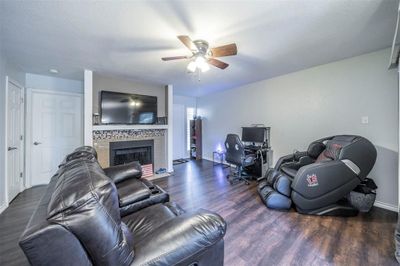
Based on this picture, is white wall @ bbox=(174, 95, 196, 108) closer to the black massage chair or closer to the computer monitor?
the computer monitor

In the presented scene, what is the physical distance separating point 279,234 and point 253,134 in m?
2.52

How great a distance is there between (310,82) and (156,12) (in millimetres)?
3042

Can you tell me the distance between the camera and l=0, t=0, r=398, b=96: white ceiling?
1610mm

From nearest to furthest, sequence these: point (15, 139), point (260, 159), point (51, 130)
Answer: point (15, 139)
point (51, 130)
point (260, 159)

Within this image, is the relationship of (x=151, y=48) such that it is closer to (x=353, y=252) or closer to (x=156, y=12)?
(x=156, y=12)

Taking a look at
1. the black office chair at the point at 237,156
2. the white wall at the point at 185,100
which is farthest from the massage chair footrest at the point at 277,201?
the white wall at the point at 185,100

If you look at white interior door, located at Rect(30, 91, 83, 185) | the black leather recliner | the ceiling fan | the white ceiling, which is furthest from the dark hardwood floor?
the white ceiling

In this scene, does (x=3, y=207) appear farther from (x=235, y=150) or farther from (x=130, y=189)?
(x=235, y=150)

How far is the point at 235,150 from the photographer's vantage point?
11.2 ft

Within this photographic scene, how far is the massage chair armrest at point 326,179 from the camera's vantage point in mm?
2236

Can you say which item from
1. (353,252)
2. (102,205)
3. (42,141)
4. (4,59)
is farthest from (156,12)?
(42,141)

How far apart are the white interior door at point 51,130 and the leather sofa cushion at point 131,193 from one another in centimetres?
273

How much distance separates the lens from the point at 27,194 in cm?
309

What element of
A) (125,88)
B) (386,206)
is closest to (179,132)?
(125,88)
